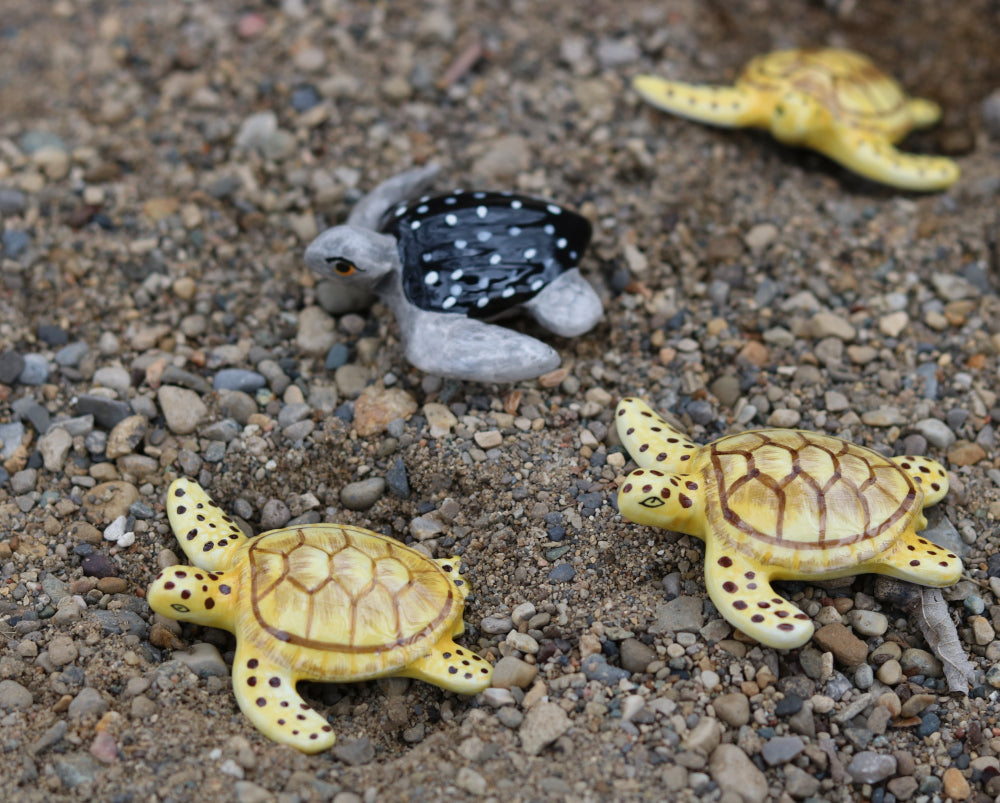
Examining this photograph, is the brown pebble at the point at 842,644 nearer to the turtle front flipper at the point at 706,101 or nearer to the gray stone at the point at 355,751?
the gray stone at the point at 355,751

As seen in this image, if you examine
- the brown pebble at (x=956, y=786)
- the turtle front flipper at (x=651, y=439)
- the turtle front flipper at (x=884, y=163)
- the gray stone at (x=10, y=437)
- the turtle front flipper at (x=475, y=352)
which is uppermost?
the turtle front flipper at (x=884, y=163)

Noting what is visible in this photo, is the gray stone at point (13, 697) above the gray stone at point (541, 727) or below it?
above

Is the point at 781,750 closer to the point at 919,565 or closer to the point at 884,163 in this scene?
the point at 919,565

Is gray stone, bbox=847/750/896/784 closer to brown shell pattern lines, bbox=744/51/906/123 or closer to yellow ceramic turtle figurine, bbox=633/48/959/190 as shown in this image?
yellow ceramic turtle figurine, bbox=633/48/959/190

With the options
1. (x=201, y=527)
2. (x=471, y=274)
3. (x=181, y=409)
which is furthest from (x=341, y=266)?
(x=201, y=527)

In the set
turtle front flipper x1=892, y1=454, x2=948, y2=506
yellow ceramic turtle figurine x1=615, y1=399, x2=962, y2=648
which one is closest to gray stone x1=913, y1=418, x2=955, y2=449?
turtle front flipper x1=892, y1=454, x2=948, y2=506

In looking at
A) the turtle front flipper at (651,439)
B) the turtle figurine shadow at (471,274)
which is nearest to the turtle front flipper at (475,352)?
the turtle figurine shadow at (471,274)
